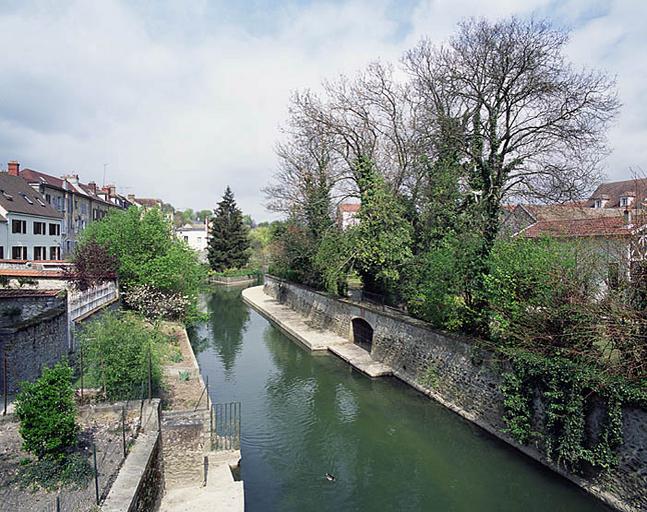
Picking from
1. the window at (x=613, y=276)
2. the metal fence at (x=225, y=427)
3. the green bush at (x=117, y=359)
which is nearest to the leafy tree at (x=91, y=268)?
the green bush at (x=117, y=359)

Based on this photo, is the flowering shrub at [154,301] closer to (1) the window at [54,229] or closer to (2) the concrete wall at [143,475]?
(2) the concrete wall at [143,475]

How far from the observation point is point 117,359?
38.9 ft

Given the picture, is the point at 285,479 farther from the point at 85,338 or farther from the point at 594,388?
A: the point at 594,388

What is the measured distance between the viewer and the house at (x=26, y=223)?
2861cm

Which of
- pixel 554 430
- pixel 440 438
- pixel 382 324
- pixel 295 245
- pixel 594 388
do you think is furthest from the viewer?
pixel 295 245

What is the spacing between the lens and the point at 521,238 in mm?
15070

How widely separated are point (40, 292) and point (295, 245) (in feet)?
60.0

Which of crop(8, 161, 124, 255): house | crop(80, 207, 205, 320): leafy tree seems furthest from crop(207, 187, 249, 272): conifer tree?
crop(80, 207, 205, 320): leafy tree

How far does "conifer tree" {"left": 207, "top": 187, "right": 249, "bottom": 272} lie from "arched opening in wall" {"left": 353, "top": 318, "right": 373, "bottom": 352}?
3686 centimetres

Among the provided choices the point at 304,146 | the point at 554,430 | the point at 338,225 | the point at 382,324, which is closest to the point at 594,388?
the point at 554,430

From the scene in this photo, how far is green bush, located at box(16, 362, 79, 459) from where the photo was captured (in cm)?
802

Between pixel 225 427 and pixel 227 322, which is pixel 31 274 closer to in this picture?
pixel 225 427

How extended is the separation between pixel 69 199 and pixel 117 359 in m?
31.1

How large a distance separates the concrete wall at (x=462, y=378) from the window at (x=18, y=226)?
66.6 feet
